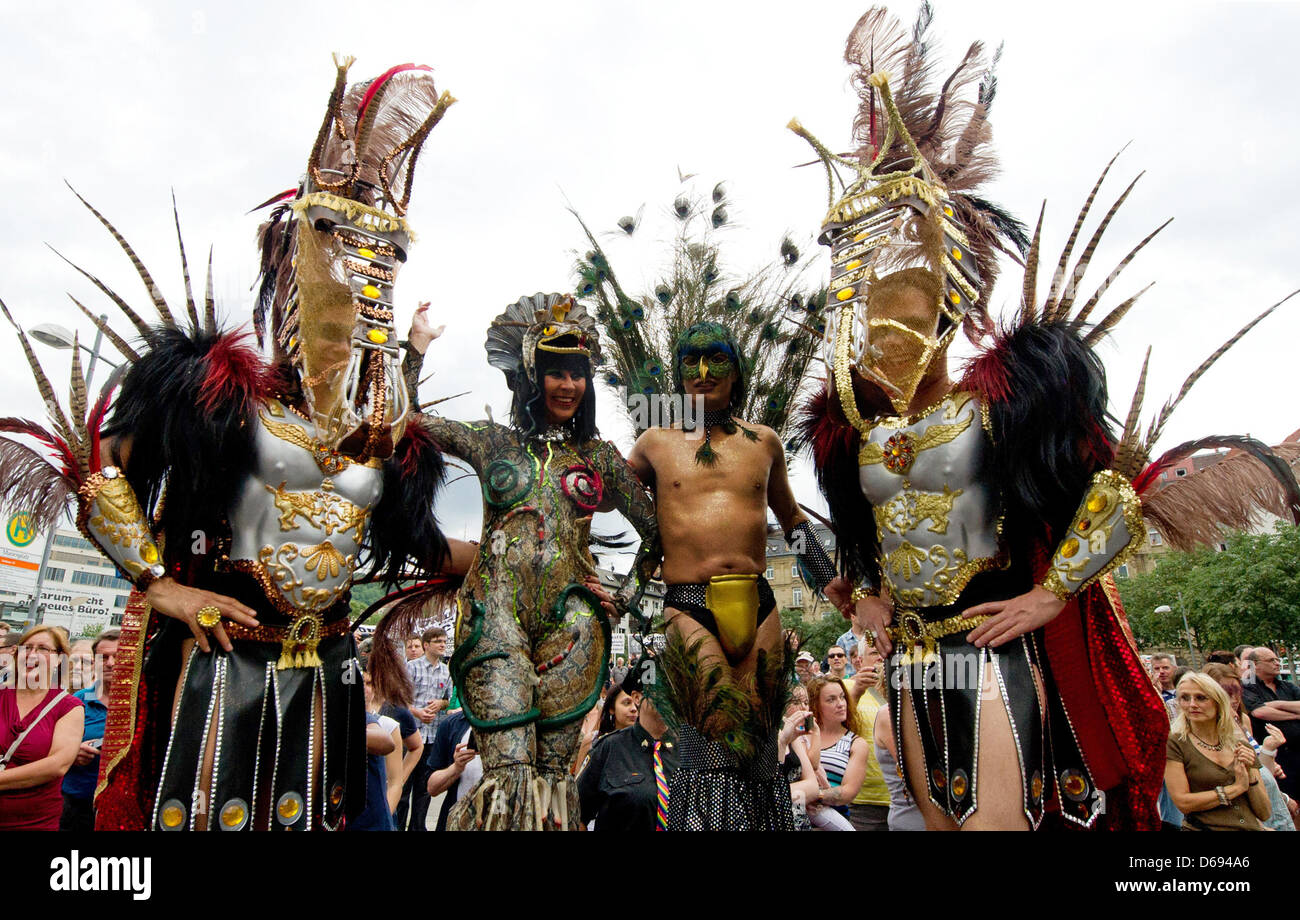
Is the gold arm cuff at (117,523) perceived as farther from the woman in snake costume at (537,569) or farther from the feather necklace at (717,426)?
the feather necklace at (717,426)

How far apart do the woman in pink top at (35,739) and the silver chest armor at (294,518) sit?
1.89m

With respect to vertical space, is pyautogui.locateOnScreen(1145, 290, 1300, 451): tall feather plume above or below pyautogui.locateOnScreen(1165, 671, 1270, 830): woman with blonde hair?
above

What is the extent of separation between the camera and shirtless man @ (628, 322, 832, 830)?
11.0ft

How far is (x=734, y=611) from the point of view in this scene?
137 inches

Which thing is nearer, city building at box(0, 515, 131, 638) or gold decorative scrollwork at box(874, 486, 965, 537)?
gold decorative scrollwork at box(874, 486, 965, 537)

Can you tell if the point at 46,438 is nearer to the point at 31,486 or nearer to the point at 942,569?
the point at 31,486

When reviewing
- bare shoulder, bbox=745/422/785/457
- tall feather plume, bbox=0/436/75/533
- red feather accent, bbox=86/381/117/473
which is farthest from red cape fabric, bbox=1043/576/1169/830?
tall feather plume, bbox=0/436/75/533

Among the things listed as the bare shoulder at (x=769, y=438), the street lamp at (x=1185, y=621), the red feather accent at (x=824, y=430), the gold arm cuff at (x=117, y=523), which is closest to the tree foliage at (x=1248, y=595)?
the street lamp at (x=1185, y=621)

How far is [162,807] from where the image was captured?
2.78m

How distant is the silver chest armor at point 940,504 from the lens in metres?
2.96

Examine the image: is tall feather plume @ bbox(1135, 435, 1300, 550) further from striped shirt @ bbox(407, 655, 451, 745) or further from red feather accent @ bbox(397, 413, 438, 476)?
striped shirt @ bbox(407, 655, 451, 745)

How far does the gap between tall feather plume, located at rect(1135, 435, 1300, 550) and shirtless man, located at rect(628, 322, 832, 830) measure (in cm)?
137
